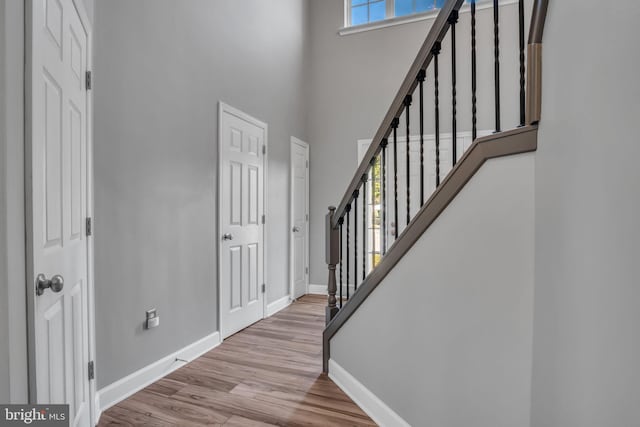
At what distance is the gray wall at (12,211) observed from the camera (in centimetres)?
94

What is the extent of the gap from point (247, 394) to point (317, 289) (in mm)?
2778

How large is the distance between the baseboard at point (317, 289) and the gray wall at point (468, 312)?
3025 millimetres

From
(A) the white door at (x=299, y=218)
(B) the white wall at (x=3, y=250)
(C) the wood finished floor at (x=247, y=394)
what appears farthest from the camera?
(A) the white door at (x=299, y=218)

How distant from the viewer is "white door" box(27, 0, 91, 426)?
111 cm

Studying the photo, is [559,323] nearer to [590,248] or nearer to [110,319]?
[590,248]

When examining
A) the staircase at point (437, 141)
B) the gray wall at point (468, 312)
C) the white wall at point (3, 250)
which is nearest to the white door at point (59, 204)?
the white wall at point (3, 250)

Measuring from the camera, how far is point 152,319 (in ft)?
7.94

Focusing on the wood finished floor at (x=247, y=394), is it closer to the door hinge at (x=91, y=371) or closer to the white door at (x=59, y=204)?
the door hinge at (x=91, y=371)

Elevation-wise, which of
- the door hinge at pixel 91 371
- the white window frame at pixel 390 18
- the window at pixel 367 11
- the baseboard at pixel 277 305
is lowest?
the baseboard at pixel 277 305

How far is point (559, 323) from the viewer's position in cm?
94

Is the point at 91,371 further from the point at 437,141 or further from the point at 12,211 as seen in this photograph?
the point at 437,141

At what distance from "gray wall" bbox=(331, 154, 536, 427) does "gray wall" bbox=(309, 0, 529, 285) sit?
3161 mm

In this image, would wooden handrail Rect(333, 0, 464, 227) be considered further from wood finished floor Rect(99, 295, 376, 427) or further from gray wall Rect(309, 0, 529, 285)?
gray wall Rect(309, 0, 529, 285)

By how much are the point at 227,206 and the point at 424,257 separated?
2.12 m
